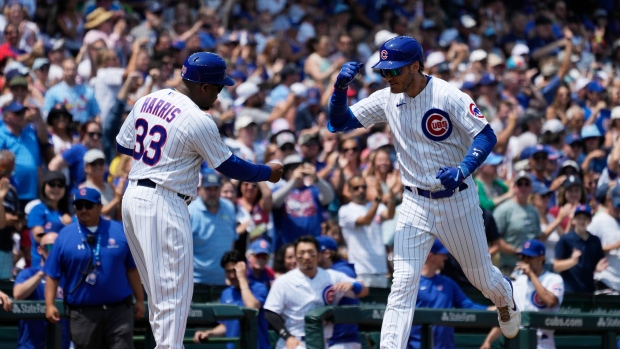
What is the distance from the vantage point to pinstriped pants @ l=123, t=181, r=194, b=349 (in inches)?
247

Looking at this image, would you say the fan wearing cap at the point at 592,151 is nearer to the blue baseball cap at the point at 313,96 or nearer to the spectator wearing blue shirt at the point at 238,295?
the blue baseball cap at the point at 313,96

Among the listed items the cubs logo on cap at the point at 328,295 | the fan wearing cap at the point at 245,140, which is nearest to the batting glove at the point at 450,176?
the cubs logo on cap at the point at 328,295

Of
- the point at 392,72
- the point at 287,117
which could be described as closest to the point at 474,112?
the point at 392,72

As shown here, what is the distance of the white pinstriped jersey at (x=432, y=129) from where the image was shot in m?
6.43

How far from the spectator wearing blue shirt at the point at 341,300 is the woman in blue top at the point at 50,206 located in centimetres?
211

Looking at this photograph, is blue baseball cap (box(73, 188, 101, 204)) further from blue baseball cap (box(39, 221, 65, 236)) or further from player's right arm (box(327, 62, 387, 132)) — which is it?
player's right arm (box(327, 62, 387, 132))

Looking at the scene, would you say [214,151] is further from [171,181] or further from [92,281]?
[92,281]

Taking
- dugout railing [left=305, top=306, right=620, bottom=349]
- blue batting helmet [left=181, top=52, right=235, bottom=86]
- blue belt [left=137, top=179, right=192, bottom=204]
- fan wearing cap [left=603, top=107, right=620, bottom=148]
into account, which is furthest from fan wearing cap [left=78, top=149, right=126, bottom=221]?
fan wearing cap [left=603, top=107, right=620, bottom=148]

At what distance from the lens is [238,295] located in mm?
8648

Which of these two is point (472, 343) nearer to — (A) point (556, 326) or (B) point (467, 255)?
(A) point (556, 326)

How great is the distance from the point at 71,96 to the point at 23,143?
1.42 meters

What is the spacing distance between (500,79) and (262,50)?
3.34 m

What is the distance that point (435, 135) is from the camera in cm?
649

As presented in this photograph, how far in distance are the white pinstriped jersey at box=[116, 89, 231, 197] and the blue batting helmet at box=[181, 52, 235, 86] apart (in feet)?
0.43
